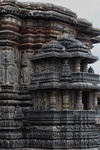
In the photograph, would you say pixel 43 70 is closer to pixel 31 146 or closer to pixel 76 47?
pixel 76 47

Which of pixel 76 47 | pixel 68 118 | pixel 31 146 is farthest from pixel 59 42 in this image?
pixel 31 146

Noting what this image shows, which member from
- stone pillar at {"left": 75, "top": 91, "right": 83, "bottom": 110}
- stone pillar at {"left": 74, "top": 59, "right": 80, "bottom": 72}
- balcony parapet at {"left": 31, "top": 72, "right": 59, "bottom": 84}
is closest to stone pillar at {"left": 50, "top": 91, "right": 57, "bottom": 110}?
balcony parapet at {"left": 31, "top": 72, "right": 59, "bottom": 84}

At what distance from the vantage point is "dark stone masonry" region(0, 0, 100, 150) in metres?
11.5

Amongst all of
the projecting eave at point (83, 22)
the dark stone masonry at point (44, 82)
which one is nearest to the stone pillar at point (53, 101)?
the dark stone masonry at point (44, 82)

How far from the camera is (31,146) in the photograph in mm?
11938

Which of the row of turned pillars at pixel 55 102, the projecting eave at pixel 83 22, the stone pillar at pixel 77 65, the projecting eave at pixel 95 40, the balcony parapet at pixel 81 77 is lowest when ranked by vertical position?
the row of turned pillars at pixel 55 102

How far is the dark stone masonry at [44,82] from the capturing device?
11.5m

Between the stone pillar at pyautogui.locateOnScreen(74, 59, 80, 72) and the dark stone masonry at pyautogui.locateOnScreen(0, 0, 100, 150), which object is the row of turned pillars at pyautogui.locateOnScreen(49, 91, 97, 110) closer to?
the dark stone masonry at pyautogui.locateOnScreen(0, 0, 100, 150)

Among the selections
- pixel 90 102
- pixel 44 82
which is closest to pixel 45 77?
pixel 44 82

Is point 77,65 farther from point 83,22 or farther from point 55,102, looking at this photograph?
point 83,22

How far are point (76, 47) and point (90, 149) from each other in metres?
3.51

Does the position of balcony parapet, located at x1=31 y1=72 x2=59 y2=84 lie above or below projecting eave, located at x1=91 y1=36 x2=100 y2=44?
below

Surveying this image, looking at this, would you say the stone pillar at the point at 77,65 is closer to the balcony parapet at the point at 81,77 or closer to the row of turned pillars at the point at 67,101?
the balcony parapet at the point at 81,77

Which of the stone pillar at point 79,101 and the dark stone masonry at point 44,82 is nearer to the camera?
the dark stone masonry at point 44,82
